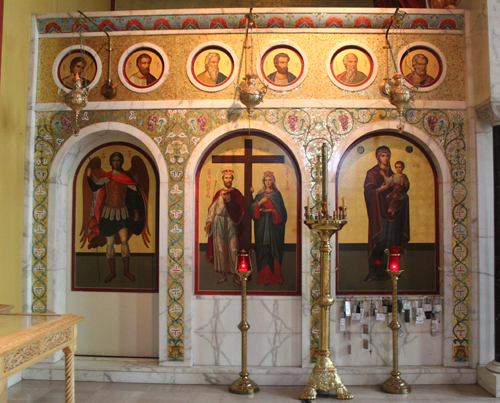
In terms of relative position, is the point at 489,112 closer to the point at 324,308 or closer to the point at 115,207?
the point at 324,308

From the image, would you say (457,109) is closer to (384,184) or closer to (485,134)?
(485,134)

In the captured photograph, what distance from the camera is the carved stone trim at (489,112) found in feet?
16.7

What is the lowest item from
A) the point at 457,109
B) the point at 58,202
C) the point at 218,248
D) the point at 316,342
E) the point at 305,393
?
the point at 305,393

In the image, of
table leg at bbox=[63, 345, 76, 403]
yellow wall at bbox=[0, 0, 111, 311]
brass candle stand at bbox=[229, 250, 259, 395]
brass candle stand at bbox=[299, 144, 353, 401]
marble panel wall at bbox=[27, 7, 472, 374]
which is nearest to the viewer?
table leg at bbox=[63, 345, 76, 403]

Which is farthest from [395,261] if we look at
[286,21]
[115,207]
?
[115,207]

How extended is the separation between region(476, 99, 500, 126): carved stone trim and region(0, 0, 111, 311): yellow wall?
17.3 ft

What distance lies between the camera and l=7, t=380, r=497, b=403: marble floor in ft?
15.9

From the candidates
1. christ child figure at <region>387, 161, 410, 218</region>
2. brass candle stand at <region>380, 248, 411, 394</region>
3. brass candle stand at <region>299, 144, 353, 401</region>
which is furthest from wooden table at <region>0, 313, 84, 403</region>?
christ child figure at <region>387, 161, 410, 218</region>

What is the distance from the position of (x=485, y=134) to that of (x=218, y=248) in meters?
3.36

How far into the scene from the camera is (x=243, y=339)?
5.12 metres

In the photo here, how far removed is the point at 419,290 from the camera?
5609 millimetres

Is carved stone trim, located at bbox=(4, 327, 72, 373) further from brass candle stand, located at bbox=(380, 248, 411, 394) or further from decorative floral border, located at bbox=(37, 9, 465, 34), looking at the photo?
decorative floral border, located at bbox=(37, 9, 465, 34)

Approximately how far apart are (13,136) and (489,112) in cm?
533

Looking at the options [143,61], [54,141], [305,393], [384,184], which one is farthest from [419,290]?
[54,141]
